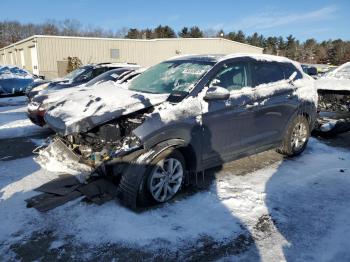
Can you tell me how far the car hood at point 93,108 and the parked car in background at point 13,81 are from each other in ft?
42.8

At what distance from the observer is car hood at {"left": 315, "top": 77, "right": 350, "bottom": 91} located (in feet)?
27.5

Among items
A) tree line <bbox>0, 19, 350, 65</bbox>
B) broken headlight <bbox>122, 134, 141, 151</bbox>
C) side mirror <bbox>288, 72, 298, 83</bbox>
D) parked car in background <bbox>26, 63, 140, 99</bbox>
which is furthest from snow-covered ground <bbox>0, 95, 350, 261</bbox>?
tree line <bbox>0, 19, 350, 65</bbox>

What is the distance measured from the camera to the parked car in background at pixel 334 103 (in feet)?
25.7

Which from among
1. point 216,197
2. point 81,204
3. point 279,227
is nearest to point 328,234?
point 279,227

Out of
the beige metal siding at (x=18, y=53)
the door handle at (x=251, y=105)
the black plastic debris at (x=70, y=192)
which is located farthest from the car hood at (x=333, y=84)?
the beige metal siding at (x=18, y=53)

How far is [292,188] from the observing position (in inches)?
194

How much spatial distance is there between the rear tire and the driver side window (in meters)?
1.52

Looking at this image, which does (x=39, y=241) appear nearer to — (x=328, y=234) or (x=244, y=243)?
(x=244, y=243)

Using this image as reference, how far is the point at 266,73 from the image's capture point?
5512 mm

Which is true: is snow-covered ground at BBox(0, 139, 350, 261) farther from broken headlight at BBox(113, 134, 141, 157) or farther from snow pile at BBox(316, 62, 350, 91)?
snow pile at BBox(316, 62, 350, 91)

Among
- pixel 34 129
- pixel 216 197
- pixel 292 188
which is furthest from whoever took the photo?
pixel 34 129

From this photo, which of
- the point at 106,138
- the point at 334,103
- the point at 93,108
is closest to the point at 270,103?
the point at 106,138

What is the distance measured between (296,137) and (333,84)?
3240 millimetres

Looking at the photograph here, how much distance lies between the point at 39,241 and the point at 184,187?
204cm
